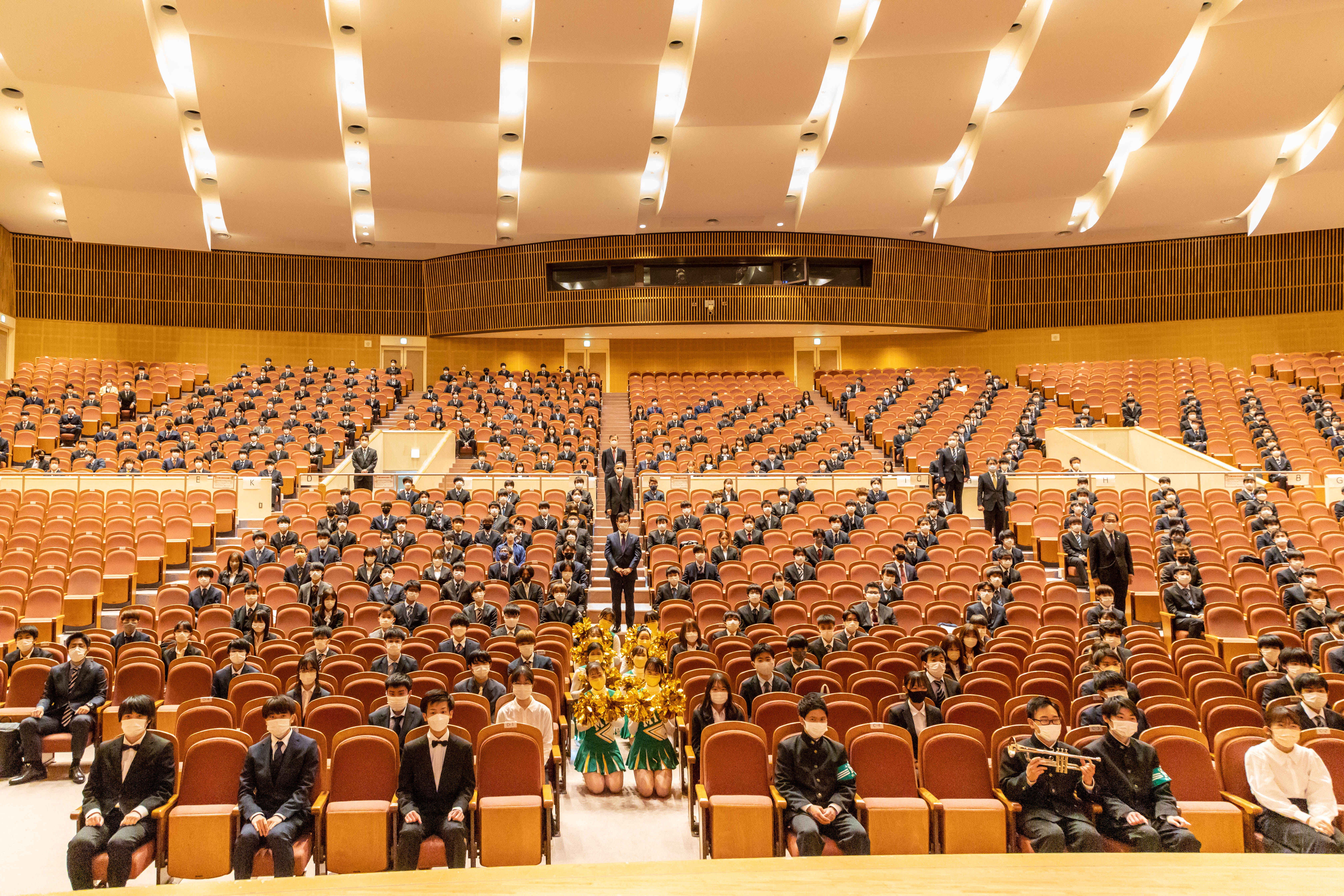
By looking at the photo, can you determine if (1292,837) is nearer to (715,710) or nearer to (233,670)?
(715,710)

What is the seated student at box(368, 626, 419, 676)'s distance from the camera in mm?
5523

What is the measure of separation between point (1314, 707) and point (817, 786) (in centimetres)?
251

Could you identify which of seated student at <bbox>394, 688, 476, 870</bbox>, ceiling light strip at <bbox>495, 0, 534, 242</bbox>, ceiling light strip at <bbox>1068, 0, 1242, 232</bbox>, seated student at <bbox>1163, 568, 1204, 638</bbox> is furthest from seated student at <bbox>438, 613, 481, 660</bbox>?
ceiling light strip at <bbox>1068, 0, 1242, 232</bbox>

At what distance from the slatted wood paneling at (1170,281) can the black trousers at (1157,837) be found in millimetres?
18714

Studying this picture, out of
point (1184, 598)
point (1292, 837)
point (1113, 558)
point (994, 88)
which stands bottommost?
point (1292, 837)

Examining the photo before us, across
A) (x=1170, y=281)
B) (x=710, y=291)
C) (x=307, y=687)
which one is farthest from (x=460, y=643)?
(x=1170, y=281)

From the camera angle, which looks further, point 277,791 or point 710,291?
point 710,291

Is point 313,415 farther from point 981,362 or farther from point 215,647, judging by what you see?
point 981,362

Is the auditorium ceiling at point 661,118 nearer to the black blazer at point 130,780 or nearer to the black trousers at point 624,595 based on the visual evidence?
the black trousers at point 624,595

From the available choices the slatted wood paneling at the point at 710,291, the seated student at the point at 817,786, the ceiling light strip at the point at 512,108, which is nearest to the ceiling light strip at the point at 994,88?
the slatted wood paneling at the point at 710,291

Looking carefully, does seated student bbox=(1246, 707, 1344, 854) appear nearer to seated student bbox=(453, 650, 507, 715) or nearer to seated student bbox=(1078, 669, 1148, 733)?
seated student bbox=(1078, 669, 1148, 733)

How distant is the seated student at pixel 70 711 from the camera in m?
5.40

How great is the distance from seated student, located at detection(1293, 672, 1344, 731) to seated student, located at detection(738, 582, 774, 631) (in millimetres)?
3359

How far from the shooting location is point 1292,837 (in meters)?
3.83
